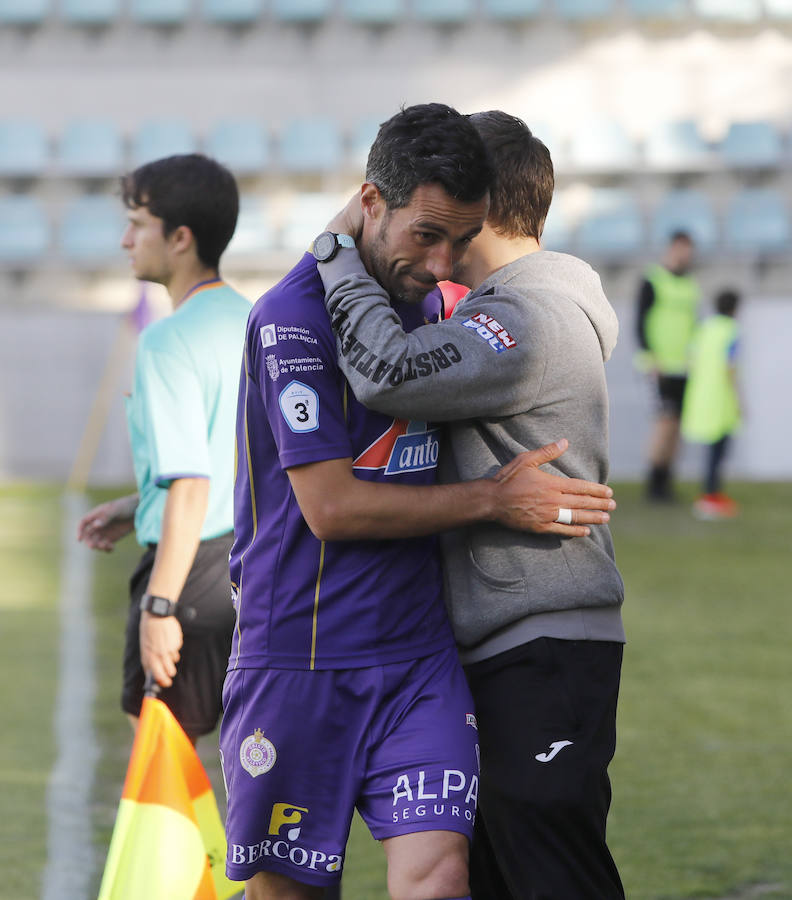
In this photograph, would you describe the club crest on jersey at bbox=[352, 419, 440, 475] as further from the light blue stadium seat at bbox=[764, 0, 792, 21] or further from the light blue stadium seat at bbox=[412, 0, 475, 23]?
the light blue stadium seat at bbox=[764, 0, 792, 21]

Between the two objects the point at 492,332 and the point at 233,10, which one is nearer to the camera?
the point at 492,332

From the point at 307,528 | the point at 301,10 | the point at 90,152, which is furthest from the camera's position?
the point at 301,10

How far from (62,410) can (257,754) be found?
15.9 metres

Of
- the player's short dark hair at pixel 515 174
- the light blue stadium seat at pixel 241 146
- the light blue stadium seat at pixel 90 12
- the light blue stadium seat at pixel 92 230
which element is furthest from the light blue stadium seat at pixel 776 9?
the player's short dark hair at pixel 515 174

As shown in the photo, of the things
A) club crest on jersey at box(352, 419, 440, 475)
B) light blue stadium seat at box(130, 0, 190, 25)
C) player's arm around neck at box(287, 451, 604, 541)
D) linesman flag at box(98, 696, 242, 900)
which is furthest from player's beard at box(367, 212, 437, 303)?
light blue stadium seat at box(130, 0, 190, 25)

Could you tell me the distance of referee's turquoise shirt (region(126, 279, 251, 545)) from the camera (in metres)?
3.31

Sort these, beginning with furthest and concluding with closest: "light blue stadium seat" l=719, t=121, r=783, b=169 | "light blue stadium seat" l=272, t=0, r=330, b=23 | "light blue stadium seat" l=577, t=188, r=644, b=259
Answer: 1. "light blue stadium seat" l=272, t=0, r=330, b=23
2. "light blue stadium seat" l=719, t=121, r=783, b=169
3. "light blue stadium seat" l=577, t=188, r=644, b=259

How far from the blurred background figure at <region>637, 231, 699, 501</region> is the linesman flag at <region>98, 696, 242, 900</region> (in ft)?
31.7

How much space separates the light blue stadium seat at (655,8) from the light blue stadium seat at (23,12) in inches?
327

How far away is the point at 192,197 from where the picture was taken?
3.45m

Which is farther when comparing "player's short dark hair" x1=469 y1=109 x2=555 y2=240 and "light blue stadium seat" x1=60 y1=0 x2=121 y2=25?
"light blue stadium seat" x1=60 y1=0 x2=121 y2=25

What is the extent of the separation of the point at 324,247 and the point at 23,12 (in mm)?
18789

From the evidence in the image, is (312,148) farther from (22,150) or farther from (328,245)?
(328,245)

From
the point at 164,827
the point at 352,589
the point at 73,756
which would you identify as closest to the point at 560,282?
the point at 352,589
